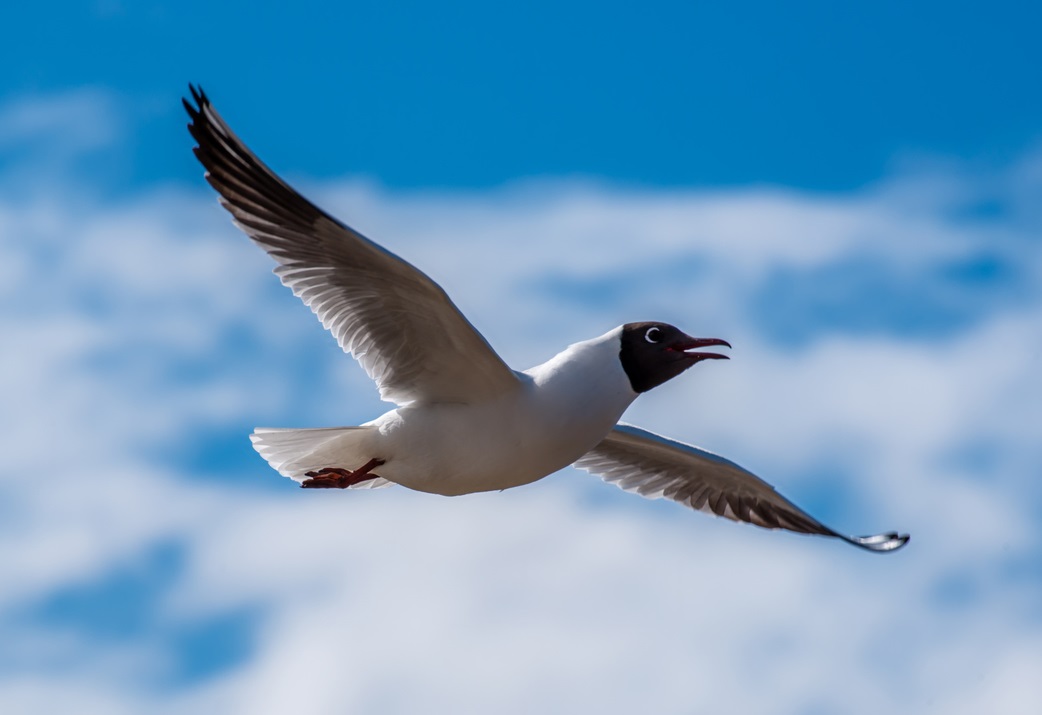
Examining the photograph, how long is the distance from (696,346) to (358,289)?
208cm

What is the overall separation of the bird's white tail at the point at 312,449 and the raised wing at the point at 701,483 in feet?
6.69

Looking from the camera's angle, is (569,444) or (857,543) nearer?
(569,444)

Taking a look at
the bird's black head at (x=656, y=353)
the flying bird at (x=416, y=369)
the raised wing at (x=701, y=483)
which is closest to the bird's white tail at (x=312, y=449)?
the flying bird at (x=416, y=369)

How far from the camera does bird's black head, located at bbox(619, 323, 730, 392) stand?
9.05m

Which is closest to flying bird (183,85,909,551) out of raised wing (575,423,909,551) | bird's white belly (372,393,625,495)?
bird's white belly (372,393,625,495)

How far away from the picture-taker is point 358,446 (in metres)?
8.84

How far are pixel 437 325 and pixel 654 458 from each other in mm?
2932

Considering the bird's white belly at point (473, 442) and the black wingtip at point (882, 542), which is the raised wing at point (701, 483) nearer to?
the black wingtip at point (882, 542)

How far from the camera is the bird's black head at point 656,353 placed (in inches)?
356

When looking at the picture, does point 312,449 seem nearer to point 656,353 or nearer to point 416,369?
point 416,369

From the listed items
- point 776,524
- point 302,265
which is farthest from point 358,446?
point 776,524

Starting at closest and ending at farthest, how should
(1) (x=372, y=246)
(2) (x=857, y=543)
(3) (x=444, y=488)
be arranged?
(1) (x=372, y=246) < (3) (x=444, y=488) < (2) (x=857, y=543)

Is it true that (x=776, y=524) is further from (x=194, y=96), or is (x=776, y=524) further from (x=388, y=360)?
(x=194, y=96)

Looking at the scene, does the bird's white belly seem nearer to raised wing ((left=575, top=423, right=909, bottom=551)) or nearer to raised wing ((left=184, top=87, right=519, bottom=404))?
raised wing ((left=184, top=87, right=519, bottom=404))
